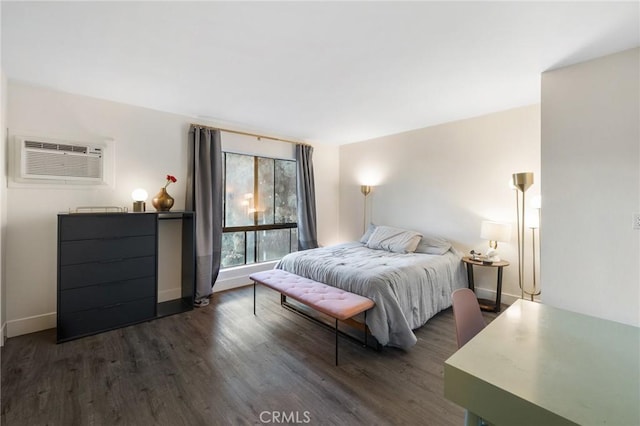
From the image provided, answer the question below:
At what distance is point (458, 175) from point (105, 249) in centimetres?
426

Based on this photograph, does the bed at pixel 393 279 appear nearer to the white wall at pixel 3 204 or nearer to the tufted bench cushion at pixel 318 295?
the tufted bench cushion at pixel 318 295

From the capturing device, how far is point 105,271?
261 cm

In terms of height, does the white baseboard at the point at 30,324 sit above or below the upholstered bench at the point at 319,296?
below

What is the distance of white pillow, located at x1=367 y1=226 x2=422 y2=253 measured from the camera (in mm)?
3629

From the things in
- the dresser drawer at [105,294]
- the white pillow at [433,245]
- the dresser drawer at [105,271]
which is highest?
the white pillow at [433,245]

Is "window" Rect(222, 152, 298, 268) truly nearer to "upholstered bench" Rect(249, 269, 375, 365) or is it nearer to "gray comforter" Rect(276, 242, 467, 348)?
"gray comforter" Rect(276, 242, 467, 348)

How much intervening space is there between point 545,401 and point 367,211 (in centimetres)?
410

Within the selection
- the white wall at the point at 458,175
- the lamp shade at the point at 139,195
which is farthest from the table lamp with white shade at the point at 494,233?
the lamp shade at the point at 139,195

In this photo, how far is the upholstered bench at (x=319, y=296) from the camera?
2140 millimetres

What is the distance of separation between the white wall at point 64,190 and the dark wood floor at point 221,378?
15.0 inches

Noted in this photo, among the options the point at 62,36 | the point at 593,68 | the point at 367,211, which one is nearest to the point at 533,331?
the point at 593,68

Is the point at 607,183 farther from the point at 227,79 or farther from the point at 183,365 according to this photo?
the point at 183,365

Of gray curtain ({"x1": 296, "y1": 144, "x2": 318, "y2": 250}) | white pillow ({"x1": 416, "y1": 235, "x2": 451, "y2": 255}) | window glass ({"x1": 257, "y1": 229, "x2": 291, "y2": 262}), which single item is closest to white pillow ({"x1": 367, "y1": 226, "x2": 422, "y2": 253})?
white pillow ({"x1": 416, "y1": 235, "x2": 451, "y2": 255})

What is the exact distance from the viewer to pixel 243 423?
1555 millimetres
